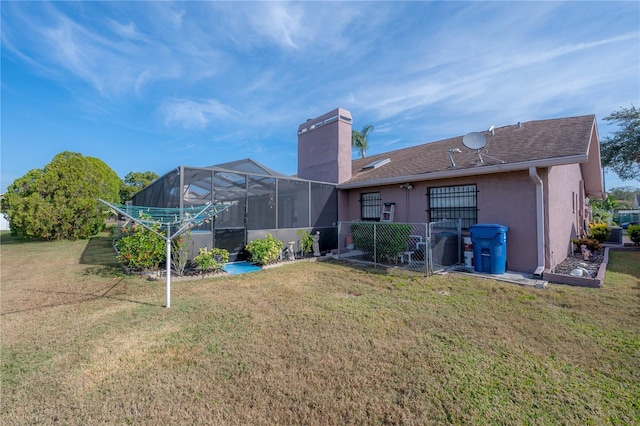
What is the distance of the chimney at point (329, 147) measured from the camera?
34.9 feet

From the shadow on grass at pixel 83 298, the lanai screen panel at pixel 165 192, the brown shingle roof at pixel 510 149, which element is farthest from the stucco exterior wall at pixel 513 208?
the shadow on grass at pixel 83 298

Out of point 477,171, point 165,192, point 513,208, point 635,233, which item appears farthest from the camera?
point 635,233

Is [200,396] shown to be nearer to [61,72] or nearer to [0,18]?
[0,18]

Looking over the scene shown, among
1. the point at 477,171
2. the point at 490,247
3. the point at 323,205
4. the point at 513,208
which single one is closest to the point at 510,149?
the point at 477,171

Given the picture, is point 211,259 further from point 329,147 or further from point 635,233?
point 635,233

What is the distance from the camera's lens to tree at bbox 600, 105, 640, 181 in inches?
Result: 650

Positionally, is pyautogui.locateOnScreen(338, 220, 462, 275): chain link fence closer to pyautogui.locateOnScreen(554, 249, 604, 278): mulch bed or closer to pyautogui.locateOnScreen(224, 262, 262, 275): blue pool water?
pyautogui.locateOnScreen(554, 249, 604, 278): mulch bed

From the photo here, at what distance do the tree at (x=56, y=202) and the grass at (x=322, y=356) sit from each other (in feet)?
38.0

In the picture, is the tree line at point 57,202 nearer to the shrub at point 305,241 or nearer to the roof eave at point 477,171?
the shrub at point 305,241

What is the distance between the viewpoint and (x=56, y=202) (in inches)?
545

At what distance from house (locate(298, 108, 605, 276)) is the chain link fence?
26.4 inches

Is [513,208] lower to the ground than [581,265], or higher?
higher

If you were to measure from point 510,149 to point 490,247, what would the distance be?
3107 mm

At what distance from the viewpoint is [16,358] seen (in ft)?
9.03
